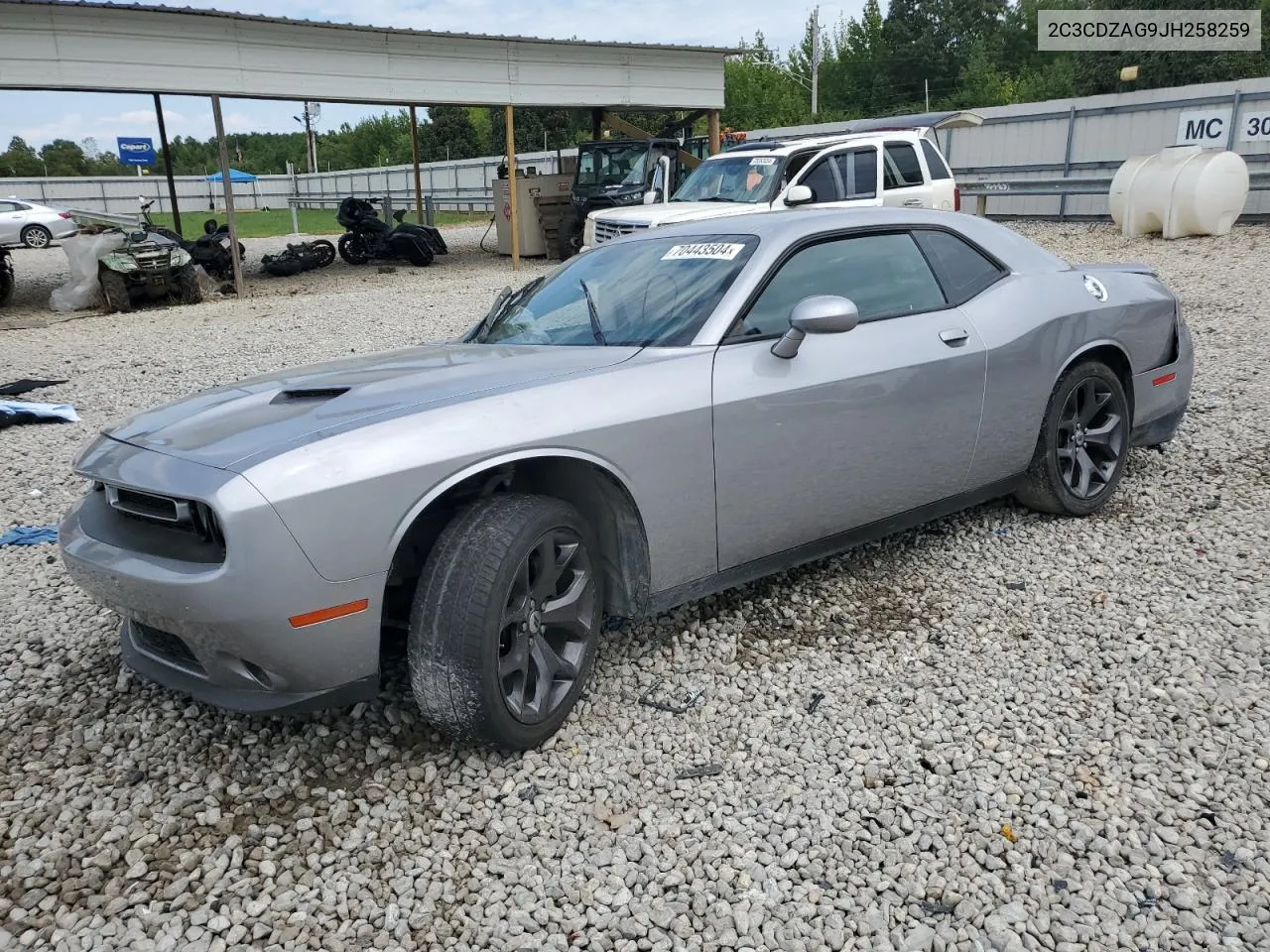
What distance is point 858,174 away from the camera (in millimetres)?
11852

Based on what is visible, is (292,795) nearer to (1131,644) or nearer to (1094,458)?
(1131,644)

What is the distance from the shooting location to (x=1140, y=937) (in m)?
2.19

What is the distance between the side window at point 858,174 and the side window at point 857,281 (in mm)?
8253

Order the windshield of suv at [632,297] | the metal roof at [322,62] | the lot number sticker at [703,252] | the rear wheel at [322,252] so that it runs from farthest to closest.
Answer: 1. the rear wheel at [322,252]
2. the metal roof at [322,62]
3. the lot number sticker at [703,252]
4. the windshield of suv at [632,297]

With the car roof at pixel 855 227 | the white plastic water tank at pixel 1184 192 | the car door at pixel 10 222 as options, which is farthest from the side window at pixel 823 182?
the car door at pixel 10 222

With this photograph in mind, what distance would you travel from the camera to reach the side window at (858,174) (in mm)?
11781

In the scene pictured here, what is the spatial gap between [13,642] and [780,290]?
3.20 meters

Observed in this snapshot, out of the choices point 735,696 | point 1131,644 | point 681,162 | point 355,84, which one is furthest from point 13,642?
point 681,162

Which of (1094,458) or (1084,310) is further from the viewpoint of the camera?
(1094,458)

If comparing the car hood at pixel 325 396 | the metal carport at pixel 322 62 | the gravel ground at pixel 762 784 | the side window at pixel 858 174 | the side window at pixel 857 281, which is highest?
A: the metal carport at pixel 322 62

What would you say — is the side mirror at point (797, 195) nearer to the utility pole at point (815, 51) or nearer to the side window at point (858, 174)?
the side window at point (858, 174)

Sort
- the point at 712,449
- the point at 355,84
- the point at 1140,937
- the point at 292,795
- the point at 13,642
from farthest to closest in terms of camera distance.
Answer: the point at 355,84 < the point at 13,642 < the point at 712,449 < the point at 292,795 < the point at 1140,937

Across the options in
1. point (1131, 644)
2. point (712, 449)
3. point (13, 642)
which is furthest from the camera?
point (13, 642)

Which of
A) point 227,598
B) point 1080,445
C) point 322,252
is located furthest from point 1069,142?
point 227,598
